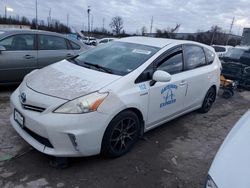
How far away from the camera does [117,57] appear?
4016 millimetres

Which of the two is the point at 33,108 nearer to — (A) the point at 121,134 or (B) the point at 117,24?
(A) the point at 121,134

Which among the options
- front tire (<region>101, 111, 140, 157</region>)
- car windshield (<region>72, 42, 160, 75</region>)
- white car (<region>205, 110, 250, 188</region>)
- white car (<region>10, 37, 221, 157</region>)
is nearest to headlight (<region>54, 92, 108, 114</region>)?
white car (<region>10, 37, 221, 157</region>)

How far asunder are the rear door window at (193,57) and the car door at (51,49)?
10.7 ft

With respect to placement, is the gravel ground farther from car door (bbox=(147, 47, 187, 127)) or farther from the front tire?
car door (bbox=(147, 47, 187, 127))

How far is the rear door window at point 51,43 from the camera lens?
6.21 metres

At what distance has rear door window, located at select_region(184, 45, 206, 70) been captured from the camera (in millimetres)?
4625

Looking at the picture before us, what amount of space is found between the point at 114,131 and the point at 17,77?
140 inches

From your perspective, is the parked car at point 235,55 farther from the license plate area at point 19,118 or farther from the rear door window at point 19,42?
the license plate area at point 19,118

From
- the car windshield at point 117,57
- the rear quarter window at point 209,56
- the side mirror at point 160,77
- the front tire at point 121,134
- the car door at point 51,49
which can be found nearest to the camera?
the front tire at point 121,134

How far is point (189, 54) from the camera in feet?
15.5

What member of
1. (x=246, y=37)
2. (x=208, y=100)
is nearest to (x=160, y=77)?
(x=208, y=100)

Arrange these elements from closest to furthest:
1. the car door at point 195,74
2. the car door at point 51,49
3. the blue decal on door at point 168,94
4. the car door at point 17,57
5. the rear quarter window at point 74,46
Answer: the blue decal on door at point 168,94 < the car door at point 195,74 < the car door at point 17,57 < the car door at point 51,49 < the rear quarter window at point 74,46

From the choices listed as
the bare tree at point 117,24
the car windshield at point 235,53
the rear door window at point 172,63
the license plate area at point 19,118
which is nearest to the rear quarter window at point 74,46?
the rear door window at point 172,63

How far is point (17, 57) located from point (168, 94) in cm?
361
